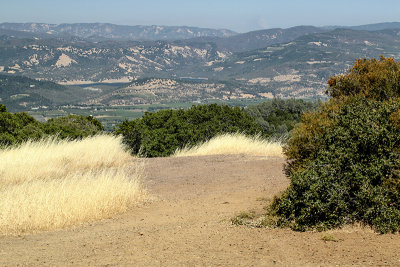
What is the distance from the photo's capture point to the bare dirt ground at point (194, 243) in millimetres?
4863

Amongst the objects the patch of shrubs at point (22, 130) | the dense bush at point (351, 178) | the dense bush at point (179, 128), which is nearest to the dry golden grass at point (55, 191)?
the patch of shrubs at point (22, 130)

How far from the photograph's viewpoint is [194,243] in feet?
17.9

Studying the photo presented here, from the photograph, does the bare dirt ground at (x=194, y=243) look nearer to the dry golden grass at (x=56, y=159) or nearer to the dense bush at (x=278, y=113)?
the dry golden grass at (x=56, y=159)

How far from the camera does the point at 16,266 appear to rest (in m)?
4.80

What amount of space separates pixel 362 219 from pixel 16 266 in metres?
4.11

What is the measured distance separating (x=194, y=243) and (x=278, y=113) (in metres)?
22.3

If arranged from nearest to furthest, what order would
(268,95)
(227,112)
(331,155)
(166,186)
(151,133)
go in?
(331,155) < (166,186) < (151,133) < (227,112) < (268,95)

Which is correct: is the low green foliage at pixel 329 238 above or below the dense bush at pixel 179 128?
above

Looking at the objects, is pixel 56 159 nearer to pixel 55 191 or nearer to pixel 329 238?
pixel 55 191

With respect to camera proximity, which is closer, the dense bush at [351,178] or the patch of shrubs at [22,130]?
the dense bush at [351,178]

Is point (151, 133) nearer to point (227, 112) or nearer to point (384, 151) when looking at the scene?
point (227, 112)

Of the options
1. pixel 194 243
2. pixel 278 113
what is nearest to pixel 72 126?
pixel 278 113

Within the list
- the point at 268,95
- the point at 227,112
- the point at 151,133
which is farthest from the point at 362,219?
the point at 268,95

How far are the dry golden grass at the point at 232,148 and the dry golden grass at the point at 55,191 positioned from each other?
259cm
